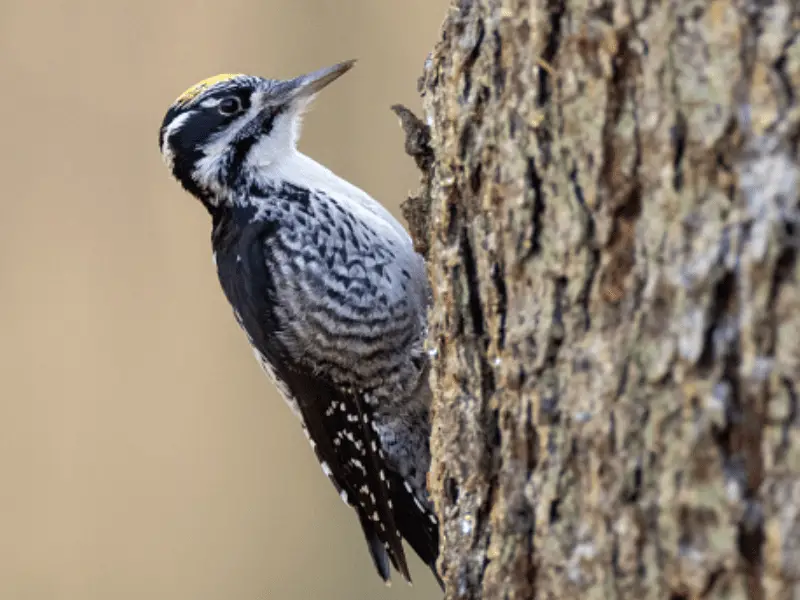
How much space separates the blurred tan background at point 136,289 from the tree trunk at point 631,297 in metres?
3.42

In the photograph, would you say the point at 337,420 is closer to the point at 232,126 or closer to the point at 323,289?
the point at 323,289

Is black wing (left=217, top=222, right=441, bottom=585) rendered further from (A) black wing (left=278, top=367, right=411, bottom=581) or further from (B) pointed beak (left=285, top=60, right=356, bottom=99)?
(B) pointed beak (left=285, top=60, right=356, bottom=99)

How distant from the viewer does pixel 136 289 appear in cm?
507

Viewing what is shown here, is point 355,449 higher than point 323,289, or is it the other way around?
point 323,289

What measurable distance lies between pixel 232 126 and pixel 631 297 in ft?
6.17

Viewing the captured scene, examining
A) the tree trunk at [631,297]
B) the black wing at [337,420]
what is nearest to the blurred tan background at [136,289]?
the black wing at [337,420]

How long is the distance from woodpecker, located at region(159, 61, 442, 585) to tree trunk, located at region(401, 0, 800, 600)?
115 cm

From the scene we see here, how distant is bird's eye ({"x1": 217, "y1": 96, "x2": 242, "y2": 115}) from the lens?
2.98 meters

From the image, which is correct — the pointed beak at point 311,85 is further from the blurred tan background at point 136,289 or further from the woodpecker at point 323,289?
the blurred tan background at point 136,289

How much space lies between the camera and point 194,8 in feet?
16.5

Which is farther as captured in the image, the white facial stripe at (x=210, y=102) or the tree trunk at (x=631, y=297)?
the white facial stripe at (x=210, y=102)

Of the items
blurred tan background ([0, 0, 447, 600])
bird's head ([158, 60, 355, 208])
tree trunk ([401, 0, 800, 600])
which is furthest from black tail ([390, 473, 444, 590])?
blurred tan background ([0, 0, 447, 600])

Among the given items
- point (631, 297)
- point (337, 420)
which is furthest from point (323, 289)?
point (631, 297)

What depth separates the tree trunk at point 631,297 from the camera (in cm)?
122
